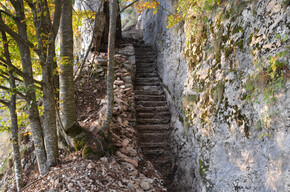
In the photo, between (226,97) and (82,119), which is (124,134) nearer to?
(82,119)

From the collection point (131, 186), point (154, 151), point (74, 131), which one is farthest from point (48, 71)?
point (154, 151)

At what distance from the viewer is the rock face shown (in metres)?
2.04

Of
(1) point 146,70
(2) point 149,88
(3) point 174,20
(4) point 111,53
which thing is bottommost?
(2) point 149,88

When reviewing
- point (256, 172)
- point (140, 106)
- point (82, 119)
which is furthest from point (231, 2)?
point (82, 119)

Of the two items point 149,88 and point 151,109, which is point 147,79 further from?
point 151,109

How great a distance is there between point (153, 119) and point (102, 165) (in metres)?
2.63

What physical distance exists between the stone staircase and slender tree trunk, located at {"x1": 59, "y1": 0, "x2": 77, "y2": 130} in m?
2.21

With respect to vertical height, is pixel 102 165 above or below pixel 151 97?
below

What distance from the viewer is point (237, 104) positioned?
271cm

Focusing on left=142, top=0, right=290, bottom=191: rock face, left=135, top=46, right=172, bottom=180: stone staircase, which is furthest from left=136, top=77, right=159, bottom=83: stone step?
left=142, top=0, right=290, bottom=191: rock face

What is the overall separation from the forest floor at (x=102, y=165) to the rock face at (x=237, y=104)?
3.55 ft

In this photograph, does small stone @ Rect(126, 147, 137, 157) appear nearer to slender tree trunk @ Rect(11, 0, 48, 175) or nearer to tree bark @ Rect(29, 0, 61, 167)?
tree bark @ Rect(29, 0, 61, 167)

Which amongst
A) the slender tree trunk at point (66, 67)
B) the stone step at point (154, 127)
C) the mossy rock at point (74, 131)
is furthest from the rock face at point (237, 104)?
the slender tree trunk at point (66, 67)

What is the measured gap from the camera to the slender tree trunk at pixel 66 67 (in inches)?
130
